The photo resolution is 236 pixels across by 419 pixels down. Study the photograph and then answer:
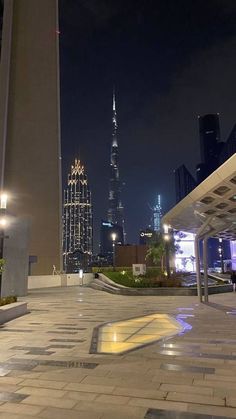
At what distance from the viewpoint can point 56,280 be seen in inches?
1601

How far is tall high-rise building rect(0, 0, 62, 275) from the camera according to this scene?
57688 millimetres

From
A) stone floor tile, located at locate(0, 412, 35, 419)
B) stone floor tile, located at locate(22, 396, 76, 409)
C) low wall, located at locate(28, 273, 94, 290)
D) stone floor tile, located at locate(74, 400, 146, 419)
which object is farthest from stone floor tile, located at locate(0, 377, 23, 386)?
low wall, located at locate(28, 273, 94, 290)

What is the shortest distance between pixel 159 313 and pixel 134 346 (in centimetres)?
649

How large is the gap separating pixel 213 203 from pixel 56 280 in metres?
28.0

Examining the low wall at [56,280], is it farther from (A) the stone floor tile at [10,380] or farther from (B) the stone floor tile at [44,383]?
(B) the stone floor tile at [44,383]

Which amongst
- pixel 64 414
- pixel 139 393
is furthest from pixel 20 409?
pixel 139 393

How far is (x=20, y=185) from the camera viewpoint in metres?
58.1

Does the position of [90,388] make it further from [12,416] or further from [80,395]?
[12,416]

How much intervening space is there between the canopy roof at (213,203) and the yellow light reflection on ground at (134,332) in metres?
5.32

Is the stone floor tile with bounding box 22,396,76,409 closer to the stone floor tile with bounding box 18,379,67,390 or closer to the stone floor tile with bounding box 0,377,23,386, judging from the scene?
the stone floor tile with bounding box 18,379,67,390

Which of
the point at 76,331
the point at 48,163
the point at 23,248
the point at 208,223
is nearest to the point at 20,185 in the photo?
the point at 48,163

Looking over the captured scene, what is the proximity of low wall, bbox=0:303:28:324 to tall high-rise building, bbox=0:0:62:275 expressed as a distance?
1595 inches

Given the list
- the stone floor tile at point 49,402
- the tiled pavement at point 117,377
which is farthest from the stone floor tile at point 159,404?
the stone floor tile at point 49,402

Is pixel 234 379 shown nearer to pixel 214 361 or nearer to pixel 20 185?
pixel 214 361
